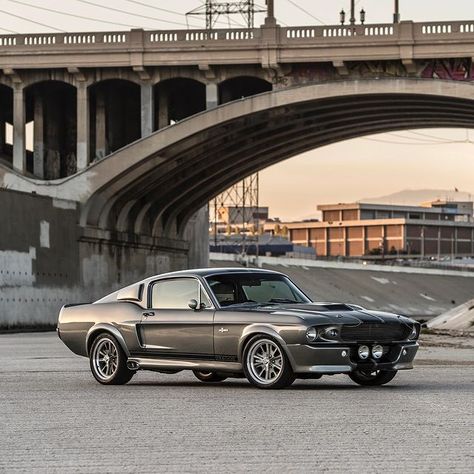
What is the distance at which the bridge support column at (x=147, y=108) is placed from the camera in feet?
160

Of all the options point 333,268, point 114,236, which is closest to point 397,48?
point 114,236

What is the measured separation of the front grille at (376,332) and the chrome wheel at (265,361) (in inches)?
28.6

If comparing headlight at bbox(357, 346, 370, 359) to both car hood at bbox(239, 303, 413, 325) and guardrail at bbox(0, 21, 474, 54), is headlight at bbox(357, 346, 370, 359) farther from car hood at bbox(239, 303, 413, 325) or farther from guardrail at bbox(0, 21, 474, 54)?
guardrail at bbox(0, 21, 474, 54)

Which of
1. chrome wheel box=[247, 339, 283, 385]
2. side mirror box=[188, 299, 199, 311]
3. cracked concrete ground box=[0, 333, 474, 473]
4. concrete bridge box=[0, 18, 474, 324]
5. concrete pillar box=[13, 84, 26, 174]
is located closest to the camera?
cracked concrete ground box=[0, 333, 474, 473]

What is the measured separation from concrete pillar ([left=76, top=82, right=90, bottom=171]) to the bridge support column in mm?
2297

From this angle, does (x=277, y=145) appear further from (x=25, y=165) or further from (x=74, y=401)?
(x=74, y=401)

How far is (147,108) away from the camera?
48906mm

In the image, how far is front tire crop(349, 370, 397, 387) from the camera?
13930 mm

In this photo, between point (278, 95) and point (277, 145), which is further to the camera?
point (277, 145)

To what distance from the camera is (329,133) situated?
57188 mm

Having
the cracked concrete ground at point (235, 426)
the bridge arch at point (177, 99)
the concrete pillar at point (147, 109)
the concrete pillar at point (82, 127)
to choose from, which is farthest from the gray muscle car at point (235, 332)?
the concrete pillar at point (82, 127)

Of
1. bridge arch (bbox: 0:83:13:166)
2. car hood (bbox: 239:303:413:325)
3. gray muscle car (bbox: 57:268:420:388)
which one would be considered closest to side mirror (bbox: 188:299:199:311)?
gray muscle car (bbox: 57:268:420:388)

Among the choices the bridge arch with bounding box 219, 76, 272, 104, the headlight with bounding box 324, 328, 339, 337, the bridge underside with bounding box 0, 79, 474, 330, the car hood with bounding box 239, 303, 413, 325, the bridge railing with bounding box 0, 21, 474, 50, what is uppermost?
the bridge railing with bounding box 0, 21, 474, 50

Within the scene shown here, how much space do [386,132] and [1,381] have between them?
46.8m
